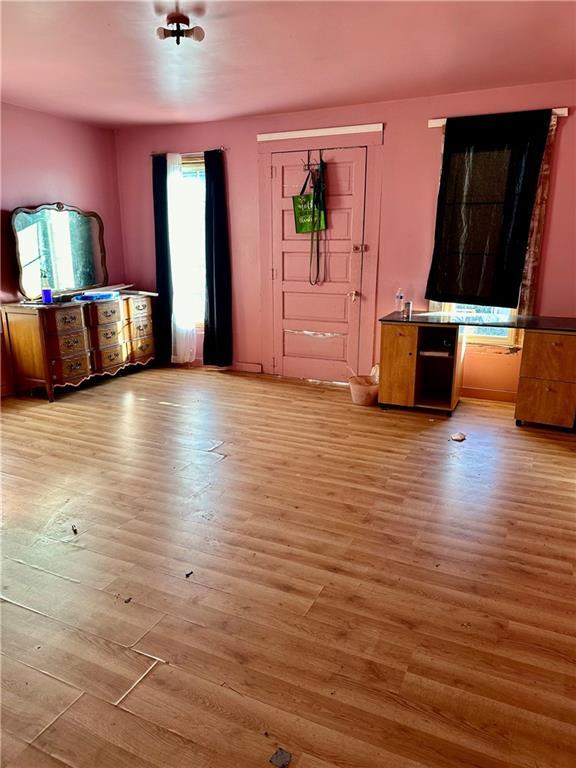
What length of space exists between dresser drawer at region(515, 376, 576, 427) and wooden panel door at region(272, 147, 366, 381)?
1679mm

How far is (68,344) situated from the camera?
190 inches

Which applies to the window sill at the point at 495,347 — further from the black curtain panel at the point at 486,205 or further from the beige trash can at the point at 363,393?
the beige trash can at the point at 363,393

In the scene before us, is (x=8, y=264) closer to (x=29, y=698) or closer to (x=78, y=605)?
(x=78, y=605)

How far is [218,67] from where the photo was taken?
3.60m

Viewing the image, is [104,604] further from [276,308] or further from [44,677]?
[276,308]

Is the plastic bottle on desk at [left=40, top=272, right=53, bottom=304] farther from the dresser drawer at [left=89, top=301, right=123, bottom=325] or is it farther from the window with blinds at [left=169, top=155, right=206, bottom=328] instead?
the window with blinds at [left=169, top=155, right=206, bottom=328]

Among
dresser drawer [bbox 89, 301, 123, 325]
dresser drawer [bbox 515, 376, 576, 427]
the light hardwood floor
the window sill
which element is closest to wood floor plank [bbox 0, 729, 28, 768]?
the light hardwood floor

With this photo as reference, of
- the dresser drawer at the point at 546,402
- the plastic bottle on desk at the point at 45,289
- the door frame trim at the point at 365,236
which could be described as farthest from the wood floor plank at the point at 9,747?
the door frame trim at the point at 365,236

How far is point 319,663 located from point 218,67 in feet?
12.1

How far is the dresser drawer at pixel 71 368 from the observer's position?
15.6 ft

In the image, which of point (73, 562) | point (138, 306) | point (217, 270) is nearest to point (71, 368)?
point (138, 306)

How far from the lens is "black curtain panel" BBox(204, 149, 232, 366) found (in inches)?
213

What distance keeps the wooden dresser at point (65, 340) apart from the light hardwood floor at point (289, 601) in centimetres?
100

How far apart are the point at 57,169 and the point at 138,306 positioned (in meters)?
1.53
